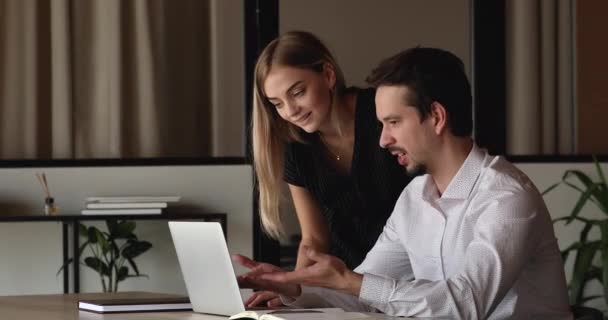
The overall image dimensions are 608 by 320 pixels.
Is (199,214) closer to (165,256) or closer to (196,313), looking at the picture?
(165,256)

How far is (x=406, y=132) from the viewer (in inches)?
91.5

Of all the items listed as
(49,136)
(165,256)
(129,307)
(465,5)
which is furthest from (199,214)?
(129,307)

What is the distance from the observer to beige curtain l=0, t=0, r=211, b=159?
5.00 meters

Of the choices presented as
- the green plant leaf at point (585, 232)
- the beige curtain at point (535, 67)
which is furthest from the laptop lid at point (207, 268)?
the beige curtain at point (535, 67)

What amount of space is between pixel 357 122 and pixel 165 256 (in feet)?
7.18

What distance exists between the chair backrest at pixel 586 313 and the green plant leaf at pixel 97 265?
2.94m

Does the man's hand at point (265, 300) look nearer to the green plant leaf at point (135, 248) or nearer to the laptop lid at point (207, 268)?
the laptop lid at point (207, 268)

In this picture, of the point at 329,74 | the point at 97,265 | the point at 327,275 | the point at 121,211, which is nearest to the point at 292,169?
the point at 329,74

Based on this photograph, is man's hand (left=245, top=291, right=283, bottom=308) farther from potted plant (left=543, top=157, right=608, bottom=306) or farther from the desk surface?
potted plant (left=543, top=157, right=608, bottom=306)

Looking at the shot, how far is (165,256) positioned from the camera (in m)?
5.03

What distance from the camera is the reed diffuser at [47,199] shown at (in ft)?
15.9

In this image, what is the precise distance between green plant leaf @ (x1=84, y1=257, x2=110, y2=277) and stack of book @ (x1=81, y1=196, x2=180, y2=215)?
203 millimetres

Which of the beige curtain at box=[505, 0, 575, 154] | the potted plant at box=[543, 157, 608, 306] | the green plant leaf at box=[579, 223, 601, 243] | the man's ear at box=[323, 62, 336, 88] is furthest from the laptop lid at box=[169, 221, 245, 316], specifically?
the beige curtain at box=[505, 0, 575, 154]

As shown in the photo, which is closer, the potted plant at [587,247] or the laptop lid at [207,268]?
the laptop lid at [207,268]
